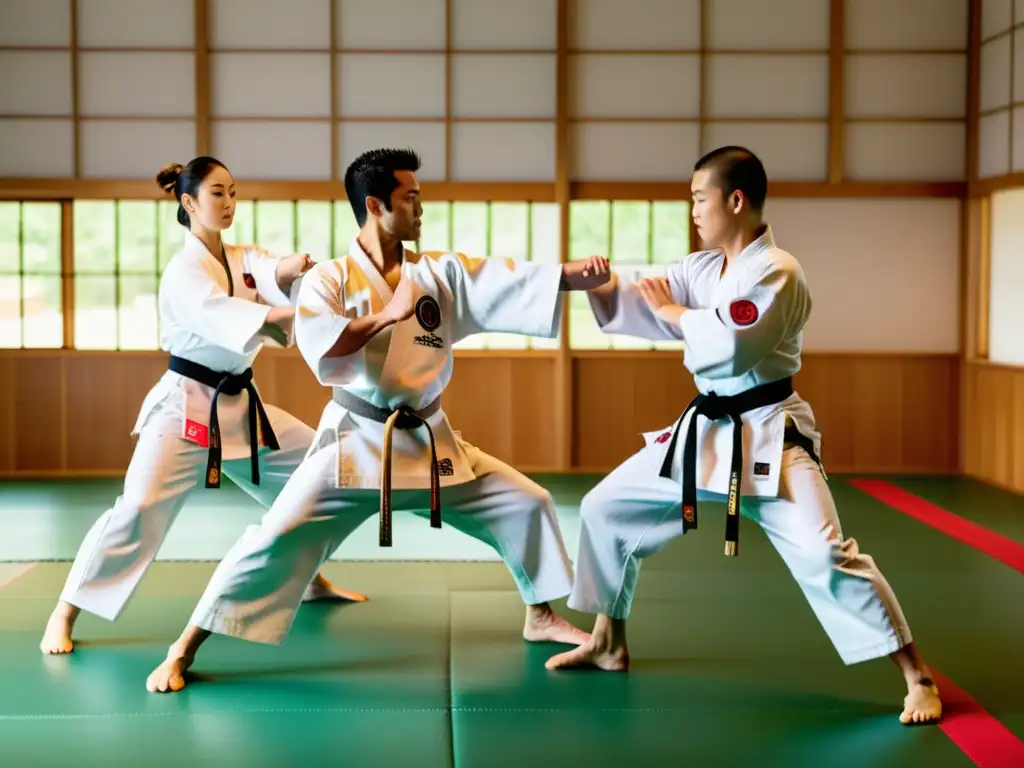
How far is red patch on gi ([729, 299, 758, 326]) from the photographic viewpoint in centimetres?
315

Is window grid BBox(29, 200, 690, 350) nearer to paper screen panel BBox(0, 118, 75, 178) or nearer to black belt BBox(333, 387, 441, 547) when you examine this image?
paper screen panel BBox(0, 118, 75, 178)

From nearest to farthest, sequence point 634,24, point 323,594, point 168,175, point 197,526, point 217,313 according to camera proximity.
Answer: point 217,313 < point 168,175 < point 323,594 < point 197,526 < point 634,24

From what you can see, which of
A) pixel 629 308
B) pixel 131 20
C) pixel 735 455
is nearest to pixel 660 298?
pixel 629 308

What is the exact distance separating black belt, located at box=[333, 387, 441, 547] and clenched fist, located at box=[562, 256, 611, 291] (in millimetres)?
492

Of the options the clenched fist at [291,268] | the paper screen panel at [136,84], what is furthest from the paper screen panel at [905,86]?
the clenched fist at [291,268]

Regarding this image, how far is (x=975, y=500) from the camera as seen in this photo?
6.76 metres

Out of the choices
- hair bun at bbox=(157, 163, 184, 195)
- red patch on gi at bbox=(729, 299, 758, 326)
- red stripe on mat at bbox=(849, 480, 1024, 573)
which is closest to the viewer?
red patch on gi at bbox=(729, 299, 758, 326)

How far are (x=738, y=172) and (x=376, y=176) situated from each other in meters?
0.94

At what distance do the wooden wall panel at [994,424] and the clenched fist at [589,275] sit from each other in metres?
4.31

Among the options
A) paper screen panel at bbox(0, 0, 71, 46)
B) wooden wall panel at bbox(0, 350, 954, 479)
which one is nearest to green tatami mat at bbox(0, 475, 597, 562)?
wooden wall panel at bbox(0, 350, 954, 479)

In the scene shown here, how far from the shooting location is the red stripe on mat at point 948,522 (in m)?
5.33

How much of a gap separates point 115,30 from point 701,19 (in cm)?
345

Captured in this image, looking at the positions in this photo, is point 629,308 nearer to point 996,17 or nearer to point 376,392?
point 376,392

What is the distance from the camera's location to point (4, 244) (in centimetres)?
784
